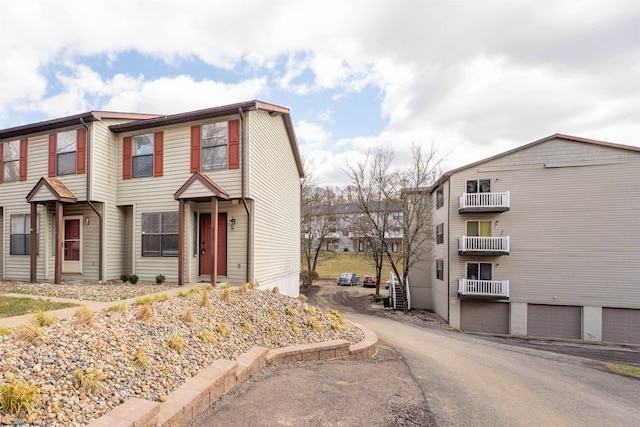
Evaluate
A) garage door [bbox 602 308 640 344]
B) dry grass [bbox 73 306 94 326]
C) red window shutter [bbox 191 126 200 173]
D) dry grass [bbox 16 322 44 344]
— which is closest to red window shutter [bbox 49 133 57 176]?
red window shutter [bbox 191 126 200 173]

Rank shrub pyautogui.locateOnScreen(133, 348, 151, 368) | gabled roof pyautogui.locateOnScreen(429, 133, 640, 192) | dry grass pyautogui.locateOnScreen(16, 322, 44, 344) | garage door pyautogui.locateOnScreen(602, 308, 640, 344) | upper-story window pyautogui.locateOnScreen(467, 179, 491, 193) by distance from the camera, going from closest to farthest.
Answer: dry grass pyautogui.locateOnScreen(16, 322, 44, 344) → shrub pyautogui.locateOnScreen(133, 348, 151, 368) → gabled roof pyautogui.locateOnScreen(429, 133, 640, 192) → garage door pyautogui.locateOnScreen(602, 308, 640, 344) → upper-story window pyautogui.locateOnScreen(467, 179, 491, 193)

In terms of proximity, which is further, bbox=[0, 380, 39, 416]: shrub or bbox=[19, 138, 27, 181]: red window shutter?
bbox=[19, 138, 27, 181]: red window shutter

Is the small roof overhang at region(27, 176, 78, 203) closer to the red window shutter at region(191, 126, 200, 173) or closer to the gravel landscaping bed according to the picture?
the red window shutter at region(191, 126, 200, 173)

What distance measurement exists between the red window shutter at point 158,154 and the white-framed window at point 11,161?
5608 mm

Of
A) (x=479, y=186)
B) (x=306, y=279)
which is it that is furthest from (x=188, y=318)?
(x=306, y=279)

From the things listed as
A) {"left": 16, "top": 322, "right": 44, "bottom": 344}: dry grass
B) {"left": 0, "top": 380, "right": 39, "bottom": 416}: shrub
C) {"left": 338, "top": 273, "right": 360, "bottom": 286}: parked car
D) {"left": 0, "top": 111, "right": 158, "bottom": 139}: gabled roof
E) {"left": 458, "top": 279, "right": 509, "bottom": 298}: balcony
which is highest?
{"left": 0, "top": 111, "right": 158, "bottom": 139}: gabled roof

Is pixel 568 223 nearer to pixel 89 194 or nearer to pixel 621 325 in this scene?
pixel 621 325

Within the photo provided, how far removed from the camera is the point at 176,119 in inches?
402

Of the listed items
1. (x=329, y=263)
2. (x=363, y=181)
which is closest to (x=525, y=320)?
(x=363, y=181)

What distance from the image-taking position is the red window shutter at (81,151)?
1046 cm

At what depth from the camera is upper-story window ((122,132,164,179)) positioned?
10.7m

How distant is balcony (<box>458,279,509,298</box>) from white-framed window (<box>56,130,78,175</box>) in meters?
19.0

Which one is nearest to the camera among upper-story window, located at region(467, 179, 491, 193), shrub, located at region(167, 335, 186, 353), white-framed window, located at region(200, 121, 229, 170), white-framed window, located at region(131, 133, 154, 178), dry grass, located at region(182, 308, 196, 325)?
shrub, located at region(167, 335, 186, 353)

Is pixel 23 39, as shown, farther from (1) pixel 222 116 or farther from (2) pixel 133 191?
(1) pixel 222 116
